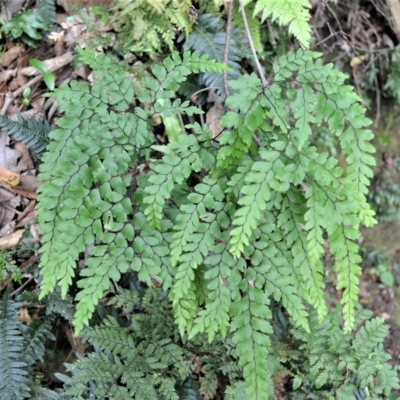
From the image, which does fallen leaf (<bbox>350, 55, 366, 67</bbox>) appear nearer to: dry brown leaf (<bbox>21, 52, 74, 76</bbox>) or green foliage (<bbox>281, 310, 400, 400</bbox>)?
green foliage (<bbox>281, 310, 400, 400</bbox>)

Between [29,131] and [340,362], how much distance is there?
246cm

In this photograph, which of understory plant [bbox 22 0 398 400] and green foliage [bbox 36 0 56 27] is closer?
understory plant [bbox 22 0 398 400]

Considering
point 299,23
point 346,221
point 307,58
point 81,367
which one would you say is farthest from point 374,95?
point 81,367

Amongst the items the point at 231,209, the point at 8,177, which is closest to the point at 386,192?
the point at 231,209

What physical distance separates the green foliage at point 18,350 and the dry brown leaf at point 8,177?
2.45 feet

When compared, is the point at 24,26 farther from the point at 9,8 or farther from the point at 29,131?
the point at 29,131

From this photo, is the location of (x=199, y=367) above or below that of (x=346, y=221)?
below

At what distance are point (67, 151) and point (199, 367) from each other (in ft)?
5.33

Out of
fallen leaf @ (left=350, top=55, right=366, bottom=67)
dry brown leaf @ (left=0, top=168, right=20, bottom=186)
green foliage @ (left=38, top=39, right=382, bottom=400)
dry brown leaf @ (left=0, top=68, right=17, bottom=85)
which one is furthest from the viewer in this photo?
fallen leaf @ (left=350, top=55, right=366, bottom=67)

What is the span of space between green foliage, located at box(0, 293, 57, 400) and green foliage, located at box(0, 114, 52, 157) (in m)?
0.95

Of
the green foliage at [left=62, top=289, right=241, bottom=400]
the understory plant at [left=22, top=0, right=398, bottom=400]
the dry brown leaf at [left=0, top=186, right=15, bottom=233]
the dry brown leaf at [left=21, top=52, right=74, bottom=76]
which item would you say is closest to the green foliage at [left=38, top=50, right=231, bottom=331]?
the understory plant at [left=22, top=0, right=398, bottom=400]

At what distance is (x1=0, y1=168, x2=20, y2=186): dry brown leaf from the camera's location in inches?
108

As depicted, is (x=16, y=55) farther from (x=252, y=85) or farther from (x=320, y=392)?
(x=320, y=392)

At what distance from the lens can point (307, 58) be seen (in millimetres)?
1846
